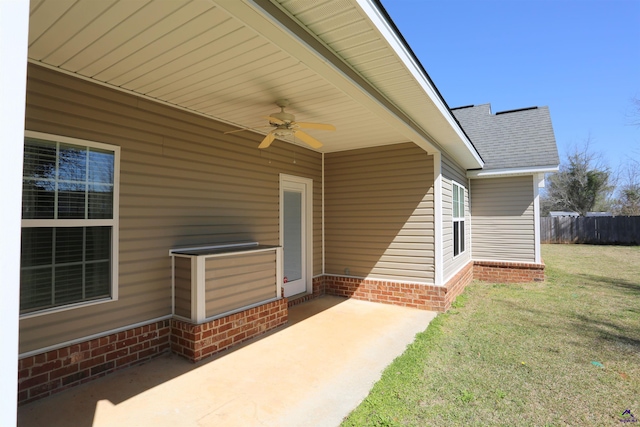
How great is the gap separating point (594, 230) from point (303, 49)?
67.6 ft

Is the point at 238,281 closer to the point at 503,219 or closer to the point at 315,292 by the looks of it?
the point at 315,292

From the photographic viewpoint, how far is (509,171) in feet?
25.1

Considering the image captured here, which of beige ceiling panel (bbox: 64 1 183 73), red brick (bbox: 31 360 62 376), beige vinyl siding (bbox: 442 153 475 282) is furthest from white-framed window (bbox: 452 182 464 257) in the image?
red brick (bbox: 31 360 62 376)

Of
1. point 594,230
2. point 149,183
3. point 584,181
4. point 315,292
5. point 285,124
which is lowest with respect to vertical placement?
point 315,292

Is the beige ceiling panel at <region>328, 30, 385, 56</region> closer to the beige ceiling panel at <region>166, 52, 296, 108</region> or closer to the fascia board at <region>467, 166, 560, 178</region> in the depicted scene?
the beige ceiling panel at <region>166, 52, 296, 108</region>

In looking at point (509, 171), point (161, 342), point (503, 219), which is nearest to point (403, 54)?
point (161, 342)

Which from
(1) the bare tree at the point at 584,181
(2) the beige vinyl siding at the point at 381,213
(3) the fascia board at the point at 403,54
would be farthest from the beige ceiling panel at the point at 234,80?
(1) the bare tree at the point at 584,181

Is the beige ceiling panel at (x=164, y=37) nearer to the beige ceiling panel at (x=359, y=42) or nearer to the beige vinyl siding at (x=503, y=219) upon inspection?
the beige ceiling panel at (x=359, y=42)

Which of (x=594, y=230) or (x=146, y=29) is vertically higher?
(x=146, y=29)

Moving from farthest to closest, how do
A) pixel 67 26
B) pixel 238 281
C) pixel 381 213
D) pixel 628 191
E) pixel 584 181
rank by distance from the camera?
pixel 584 181 < pixel 628 191 < pixel 381 213 < pixel 238 281 < pixel 67 26

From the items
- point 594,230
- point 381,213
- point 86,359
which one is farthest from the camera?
point 594,230

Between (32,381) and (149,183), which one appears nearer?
(32,381)

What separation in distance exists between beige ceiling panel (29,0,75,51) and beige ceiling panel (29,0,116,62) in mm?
22

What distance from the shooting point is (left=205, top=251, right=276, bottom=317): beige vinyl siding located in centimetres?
360
